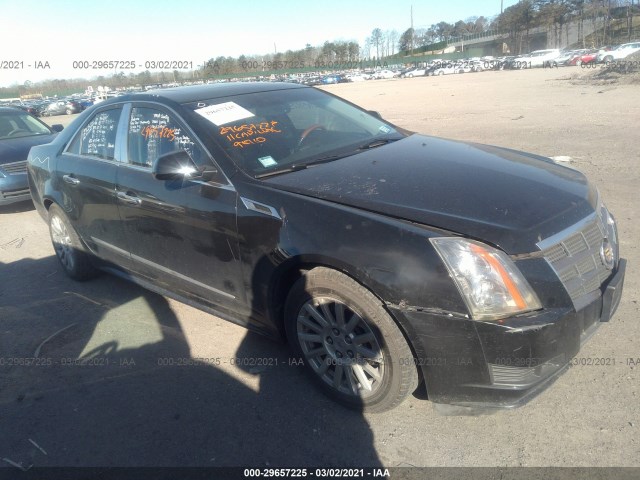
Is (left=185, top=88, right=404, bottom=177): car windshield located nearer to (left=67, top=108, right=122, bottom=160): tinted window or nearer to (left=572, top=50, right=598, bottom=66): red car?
(left=67, top=108, right=122, bottom=160): tinted window

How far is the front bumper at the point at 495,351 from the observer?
227 cm

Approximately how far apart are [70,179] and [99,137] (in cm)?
51

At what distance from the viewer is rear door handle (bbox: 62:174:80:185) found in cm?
438

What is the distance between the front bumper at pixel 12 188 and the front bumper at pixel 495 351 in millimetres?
7377

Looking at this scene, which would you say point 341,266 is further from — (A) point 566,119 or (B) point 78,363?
(A) point 566,119

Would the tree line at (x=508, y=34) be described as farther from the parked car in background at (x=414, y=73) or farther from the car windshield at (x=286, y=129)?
the car windshield at (x=286, y=129)

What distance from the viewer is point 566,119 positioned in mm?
12961

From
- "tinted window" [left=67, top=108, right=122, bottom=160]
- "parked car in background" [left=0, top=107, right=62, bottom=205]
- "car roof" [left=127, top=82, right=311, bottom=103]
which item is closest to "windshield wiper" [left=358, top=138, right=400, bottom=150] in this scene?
"car roof" [left=127, top=82, right=311, bottom=103]

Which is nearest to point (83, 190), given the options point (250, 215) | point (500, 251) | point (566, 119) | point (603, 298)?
point (250, 215)

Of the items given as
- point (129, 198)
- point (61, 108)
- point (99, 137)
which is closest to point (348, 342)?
point (129, 198)

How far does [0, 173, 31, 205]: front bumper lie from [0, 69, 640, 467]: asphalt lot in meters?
3.63

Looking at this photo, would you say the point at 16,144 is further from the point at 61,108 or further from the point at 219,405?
the point at 61,108

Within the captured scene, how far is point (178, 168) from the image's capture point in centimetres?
318

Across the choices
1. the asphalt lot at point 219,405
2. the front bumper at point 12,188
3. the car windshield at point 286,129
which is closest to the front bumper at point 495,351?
the asphalt lot at point 219,405
